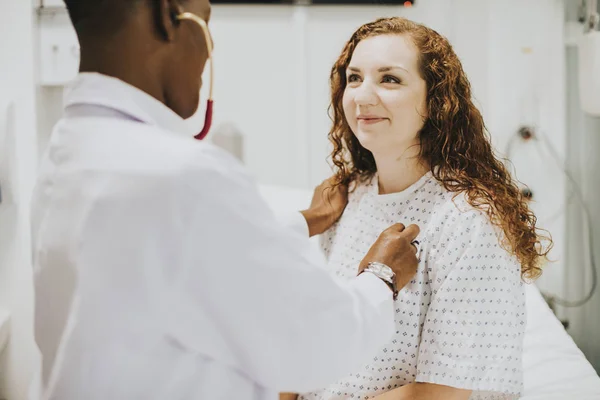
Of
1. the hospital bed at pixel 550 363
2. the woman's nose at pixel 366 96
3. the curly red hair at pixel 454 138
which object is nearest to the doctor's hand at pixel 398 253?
the curly red hair at pixel 454 138

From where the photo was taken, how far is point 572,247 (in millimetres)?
2619

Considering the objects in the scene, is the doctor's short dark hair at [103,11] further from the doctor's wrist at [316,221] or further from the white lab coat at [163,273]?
the doctor's wrist at [316,221]

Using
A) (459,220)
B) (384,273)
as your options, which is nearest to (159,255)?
(384,273)

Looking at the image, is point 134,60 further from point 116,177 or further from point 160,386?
point 160,386

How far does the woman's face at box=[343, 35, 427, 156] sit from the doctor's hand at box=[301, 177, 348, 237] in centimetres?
23

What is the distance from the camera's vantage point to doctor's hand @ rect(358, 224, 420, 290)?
1.17 meters

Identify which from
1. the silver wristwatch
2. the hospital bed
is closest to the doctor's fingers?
the silver wristwatch

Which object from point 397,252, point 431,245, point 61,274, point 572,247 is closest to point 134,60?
point 61,274

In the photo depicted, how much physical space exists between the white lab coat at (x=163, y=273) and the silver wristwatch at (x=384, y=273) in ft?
0.70

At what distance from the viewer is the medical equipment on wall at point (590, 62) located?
7.29 feet

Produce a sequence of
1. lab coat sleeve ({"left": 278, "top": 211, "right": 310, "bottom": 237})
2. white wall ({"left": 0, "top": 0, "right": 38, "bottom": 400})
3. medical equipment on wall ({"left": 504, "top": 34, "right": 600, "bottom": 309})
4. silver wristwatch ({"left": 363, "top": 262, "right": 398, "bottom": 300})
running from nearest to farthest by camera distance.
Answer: silver wristwatch ({"left": 363, "top": 262, "right": 398, "bottom": 300})
lab coat sleeve ({"left": 278, "top": 211, "right": 310, "bottom": 237})
white wall ({"left": 0, "top": 0, "right": 38, "bottom": 400})
medical equipment on wall ({"left": 504, "top": 34, "right": 600, "bottom": 309})

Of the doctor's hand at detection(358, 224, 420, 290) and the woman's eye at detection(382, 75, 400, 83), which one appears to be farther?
the woman's eye at detection(382, 75, 400, 83)

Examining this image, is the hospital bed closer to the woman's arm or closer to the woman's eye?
the woman's arm

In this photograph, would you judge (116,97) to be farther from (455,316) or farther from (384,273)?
(455,316)
